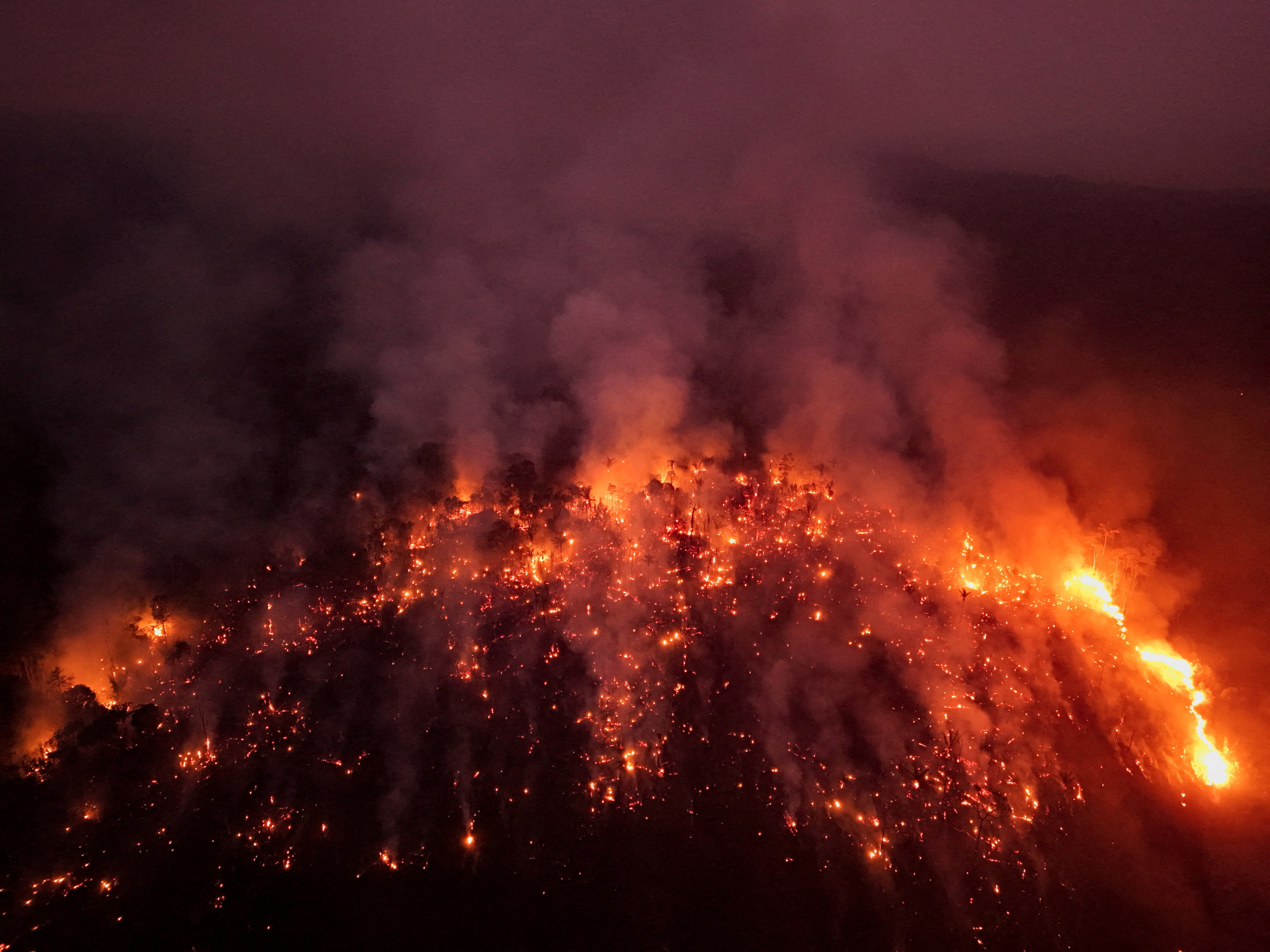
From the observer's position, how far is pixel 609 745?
2034 centimetres

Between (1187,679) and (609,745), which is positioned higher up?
(1187,679)

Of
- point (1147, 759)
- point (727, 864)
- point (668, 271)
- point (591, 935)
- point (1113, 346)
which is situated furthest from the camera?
point (668, 271)

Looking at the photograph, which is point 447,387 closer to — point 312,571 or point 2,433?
point 312,571

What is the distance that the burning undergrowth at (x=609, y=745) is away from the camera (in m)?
16.3

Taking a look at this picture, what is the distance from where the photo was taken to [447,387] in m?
35.0

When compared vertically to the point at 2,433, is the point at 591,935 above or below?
Answer: below

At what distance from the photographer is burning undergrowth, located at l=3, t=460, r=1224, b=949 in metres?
16.3

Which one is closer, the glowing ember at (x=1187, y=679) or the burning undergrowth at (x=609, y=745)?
the burning undergrowth at (x=609, y=745)

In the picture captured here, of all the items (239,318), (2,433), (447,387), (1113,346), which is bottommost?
(2,433)

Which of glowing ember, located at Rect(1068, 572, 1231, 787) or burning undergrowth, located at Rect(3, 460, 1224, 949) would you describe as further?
glowing ember, located at Rect(1068, 572, 1231, 787)

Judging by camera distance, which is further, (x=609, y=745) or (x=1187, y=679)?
(x=1187, y=679)

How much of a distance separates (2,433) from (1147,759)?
46.7 meters

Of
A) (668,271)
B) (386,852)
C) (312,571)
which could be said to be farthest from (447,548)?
(668,271)

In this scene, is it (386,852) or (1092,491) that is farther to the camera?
(1092,491)
